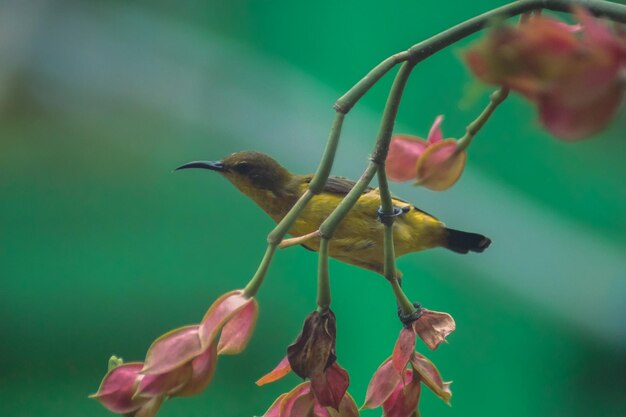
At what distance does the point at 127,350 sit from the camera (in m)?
1.93

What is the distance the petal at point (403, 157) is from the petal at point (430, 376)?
79 millimetres

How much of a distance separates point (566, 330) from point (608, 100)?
143cm

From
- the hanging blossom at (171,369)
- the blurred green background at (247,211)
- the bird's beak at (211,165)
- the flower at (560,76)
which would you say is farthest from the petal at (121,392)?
the blurred green background at (247,211)

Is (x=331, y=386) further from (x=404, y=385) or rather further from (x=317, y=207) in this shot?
(x=317, y=207)

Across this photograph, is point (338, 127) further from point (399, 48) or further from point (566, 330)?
point (566, 330)

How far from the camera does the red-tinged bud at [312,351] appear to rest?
321 millimetres

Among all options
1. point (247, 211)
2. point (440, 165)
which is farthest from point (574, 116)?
point (247, 211)

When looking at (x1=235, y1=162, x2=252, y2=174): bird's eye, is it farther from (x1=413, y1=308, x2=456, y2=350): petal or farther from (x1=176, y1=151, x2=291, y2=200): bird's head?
(x1=413, y1=308, x2=456, y2=350): petal

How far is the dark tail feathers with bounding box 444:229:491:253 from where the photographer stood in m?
0.94

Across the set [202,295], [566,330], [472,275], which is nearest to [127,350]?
[202,295]

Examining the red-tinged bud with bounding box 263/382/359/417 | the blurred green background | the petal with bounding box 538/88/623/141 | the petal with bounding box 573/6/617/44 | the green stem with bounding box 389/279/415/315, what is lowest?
the blurred green background

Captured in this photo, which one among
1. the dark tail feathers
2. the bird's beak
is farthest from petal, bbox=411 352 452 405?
the dark tail feathers

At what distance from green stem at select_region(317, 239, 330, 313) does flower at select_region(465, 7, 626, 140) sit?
7.2 inches

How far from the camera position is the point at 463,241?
96 cm
